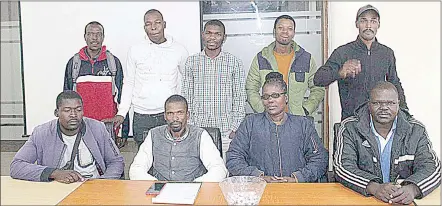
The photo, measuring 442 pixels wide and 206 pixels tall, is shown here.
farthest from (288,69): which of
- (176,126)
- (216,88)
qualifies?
(176,126)

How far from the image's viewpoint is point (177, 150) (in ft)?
9.75

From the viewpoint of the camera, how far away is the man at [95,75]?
409cm

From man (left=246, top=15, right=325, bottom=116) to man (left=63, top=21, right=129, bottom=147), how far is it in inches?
44.5

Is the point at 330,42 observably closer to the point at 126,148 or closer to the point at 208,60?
the point at 208,60

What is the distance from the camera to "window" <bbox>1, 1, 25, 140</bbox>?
582cm

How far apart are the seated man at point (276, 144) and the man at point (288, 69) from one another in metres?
0.56

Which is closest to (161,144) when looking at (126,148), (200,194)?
(200,194)

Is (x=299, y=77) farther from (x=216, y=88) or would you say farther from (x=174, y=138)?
(x=174, y=138)

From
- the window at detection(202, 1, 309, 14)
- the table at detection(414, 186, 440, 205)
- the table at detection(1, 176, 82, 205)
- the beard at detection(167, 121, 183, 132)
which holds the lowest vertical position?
the table at detection(414, 186, 440, 205)

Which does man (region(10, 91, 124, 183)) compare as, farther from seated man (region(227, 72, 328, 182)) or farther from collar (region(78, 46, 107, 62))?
collar (region(78, 46, 107, 62))

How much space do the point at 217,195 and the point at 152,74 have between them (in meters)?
1.69

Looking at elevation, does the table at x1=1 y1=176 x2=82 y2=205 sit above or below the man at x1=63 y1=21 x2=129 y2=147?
below

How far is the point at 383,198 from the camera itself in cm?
221

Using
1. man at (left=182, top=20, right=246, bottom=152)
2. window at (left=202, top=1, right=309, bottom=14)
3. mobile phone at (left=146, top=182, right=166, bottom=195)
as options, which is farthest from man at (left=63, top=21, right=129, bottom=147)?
mobile phone at (left=146, top=182, right=166, bottom=195)
